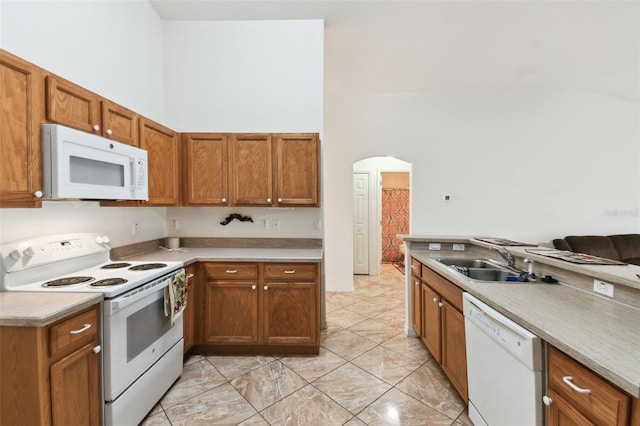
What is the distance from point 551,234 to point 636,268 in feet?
11.1

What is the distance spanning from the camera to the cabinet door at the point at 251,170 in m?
2.67

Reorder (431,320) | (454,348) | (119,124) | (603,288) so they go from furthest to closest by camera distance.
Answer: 1. (431,320)
2. (119,124)
3. (454,348)
4. (603,288)

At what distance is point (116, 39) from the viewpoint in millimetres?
2287

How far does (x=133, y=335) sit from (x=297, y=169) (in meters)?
1.81

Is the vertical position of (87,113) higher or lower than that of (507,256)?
higher

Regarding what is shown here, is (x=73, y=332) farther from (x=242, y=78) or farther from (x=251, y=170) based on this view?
(x=242, y=78)

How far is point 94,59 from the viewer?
6.82 ft

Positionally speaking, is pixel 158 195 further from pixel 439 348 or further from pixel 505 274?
pixel 505 274

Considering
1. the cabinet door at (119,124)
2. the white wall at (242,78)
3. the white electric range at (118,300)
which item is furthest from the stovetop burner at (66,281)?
the white wall at (242,78)

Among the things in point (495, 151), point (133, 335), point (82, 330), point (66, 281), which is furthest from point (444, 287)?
point (495, 151)

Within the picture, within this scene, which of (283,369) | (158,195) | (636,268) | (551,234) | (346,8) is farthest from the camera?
(551,234)

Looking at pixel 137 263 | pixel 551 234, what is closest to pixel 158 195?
pixel 137 263

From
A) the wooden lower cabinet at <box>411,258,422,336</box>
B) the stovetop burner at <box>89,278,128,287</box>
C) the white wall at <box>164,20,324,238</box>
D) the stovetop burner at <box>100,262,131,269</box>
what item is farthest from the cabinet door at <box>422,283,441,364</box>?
the stovetop burner at <box>100,262,131,269</box>

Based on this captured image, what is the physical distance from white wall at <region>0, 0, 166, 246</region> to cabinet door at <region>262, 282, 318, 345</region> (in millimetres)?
1410
